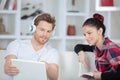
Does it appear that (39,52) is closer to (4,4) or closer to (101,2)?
(101,2)

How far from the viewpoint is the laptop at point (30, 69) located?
5.45 feet

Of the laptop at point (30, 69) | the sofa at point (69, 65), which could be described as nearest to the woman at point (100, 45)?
the sofa at point (69, 65)

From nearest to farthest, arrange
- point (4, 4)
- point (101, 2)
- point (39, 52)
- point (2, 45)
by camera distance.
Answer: point (39, 52) → point (101, 2) → point (4, 4) → point (2, 45)

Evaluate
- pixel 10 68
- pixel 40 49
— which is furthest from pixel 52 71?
pixel 10 68

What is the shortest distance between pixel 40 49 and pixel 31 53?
0.27ft

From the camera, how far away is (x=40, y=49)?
2156 millimetres

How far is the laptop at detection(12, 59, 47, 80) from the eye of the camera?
5.45 feet

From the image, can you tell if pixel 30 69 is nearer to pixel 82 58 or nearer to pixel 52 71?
pixel 52 71

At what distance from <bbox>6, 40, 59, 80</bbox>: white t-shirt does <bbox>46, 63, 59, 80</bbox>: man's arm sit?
0.06 meters

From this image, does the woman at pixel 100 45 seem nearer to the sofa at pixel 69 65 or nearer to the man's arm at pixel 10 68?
the sofa at pixel 69 65

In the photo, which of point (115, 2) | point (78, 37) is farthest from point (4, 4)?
point (115, 2)

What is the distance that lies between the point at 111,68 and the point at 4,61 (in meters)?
0.89

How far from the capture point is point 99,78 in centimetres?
189

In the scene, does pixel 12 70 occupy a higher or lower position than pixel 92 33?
lower
